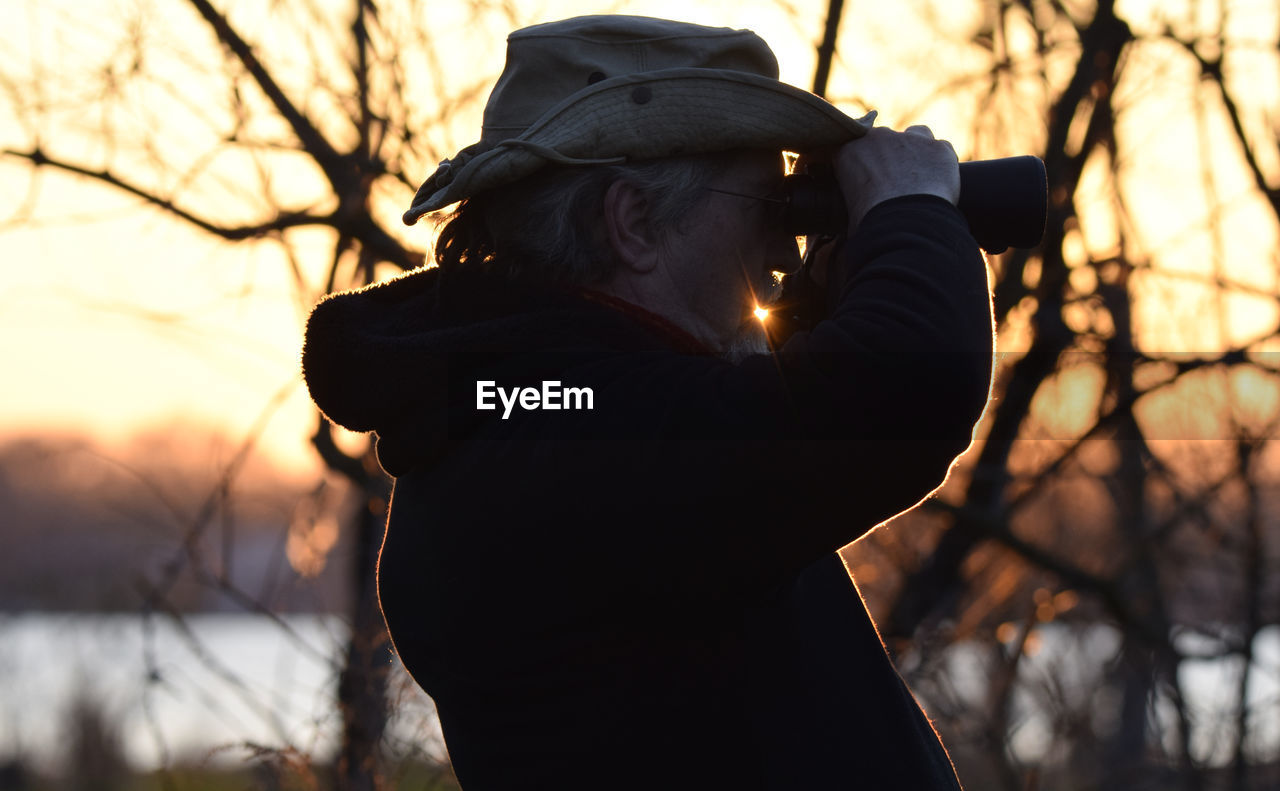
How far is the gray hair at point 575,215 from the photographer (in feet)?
4.42

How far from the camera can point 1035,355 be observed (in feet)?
11.1

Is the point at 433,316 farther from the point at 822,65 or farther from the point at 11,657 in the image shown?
the point at 11,657

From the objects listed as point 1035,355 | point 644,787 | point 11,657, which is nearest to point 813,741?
Answer: point 644,787

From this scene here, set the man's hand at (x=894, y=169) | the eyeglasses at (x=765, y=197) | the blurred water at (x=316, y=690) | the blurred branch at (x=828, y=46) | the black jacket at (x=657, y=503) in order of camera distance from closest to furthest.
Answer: the black jacket at (x=657, y=503) < the man's hand at (x=894, y=169) < the eyeglasses at (x=765, y=197) < the blurred water at (x=316, y=690) < the blurred branch at (x=828, y=46)

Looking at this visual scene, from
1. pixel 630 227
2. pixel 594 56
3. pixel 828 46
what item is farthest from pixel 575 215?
pixel 828 46

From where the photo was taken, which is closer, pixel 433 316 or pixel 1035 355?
pixel 433 316

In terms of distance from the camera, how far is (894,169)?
4.22 feet

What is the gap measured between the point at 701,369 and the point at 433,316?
0.34 m

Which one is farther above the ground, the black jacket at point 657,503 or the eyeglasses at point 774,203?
the eyeglasses at point 774,203

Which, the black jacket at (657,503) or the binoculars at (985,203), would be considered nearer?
the black jacket at (657,503)

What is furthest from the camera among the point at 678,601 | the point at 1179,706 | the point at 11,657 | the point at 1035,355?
the point at 11,657

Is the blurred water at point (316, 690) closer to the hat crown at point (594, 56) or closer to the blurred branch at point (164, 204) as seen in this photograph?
the blurred branch at point (164, 204)

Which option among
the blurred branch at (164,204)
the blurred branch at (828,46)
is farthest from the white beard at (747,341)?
the blurred branch at (164,204)

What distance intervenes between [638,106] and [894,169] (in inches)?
11.7
